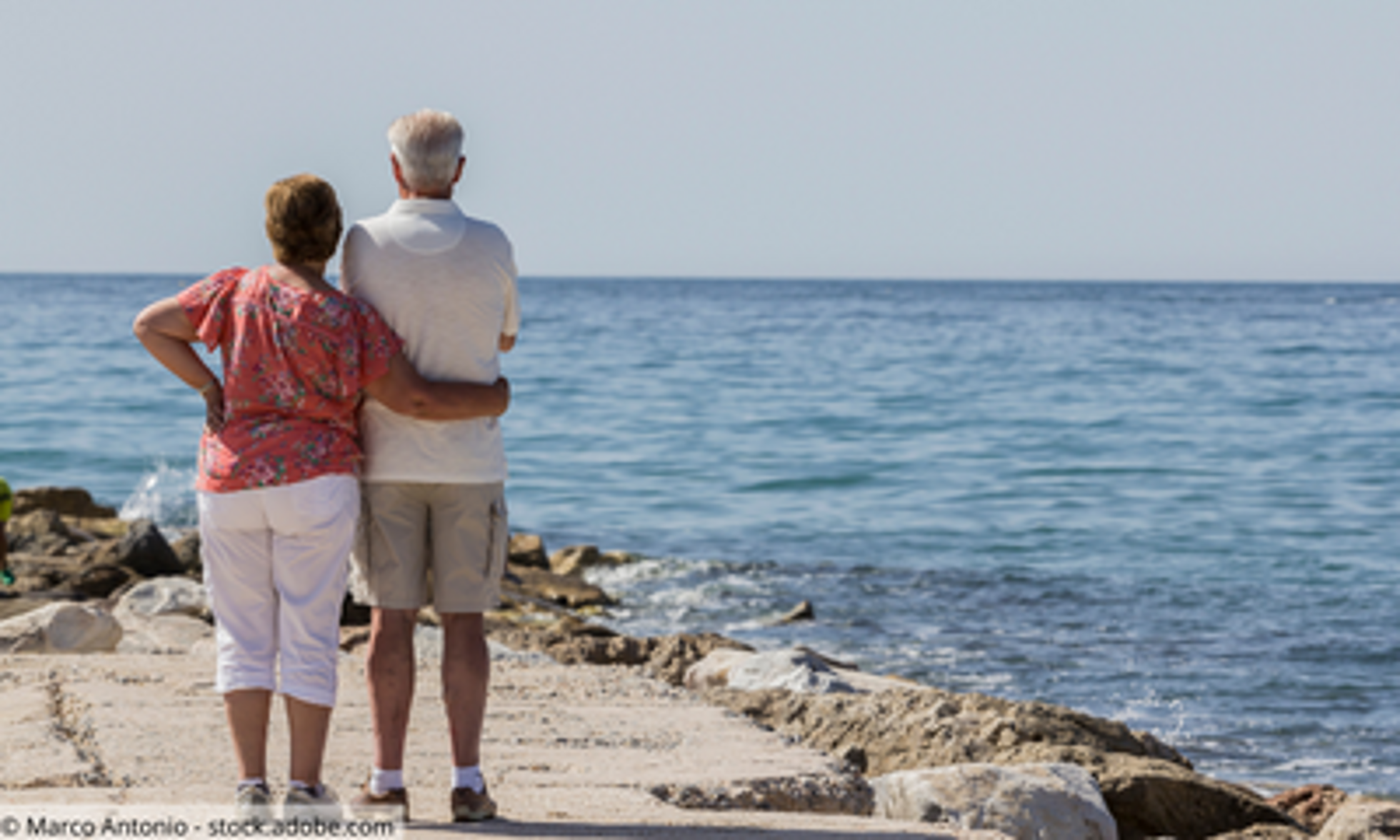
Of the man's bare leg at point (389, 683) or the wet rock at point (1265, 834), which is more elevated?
the man's bare leg at point (389, 683)

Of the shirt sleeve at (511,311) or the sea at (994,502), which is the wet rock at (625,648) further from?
the shirt sleeve at (511,311)

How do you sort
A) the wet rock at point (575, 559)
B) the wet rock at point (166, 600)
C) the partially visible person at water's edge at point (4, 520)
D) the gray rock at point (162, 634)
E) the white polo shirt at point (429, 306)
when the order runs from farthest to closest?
the wet rock at point (575, 559)
the wet rock at point (166, 600)
the partially visible person at water's edge at point (4, 520)
the gray rock at point (162, 634)
the white polo shirt at point (429, 306)

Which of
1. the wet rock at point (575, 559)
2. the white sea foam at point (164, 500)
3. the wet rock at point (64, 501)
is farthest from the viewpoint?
the white sea foam at point (164, 500)

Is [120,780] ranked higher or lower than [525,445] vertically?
higher

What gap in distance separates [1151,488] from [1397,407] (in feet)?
33.3

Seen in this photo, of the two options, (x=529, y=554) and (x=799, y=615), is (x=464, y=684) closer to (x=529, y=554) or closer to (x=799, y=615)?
(x=799, y=615)

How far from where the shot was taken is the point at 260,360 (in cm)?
356

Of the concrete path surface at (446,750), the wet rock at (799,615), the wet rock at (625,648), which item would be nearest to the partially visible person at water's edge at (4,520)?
the concrete path surface at (446,750)

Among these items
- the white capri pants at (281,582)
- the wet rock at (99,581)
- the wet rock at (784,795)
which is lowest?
the wet rock at (99,581)

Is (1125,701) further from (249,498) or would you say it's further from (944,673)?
(249,498)

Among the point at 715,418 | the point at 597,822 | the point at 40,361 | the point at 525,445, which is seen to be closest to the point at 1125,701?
the point at 597,822

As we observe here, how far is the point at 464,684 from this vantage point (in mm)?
3826

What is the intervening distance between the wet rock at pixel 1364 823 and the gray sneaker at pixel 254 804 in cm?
402

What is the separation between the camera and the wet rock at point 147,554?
422 inches
